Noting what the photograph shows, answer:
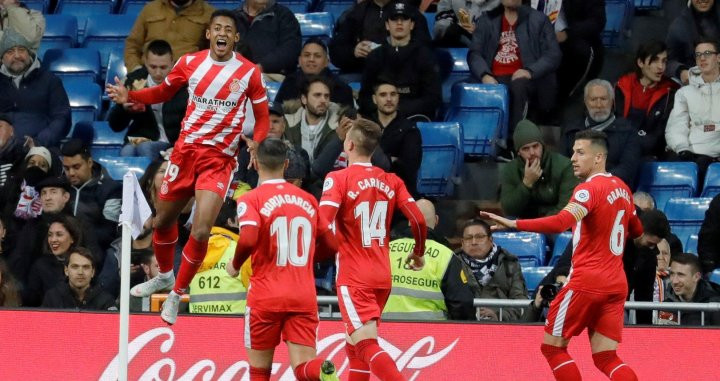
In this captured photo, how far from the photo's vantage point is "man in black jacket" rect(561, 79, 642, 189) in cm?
1357

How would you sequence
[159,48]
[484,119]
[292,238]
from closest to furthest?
[292,238]
[159,48]
[484,119]

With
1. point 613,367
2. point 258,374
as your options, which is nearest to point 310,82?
point 258,374

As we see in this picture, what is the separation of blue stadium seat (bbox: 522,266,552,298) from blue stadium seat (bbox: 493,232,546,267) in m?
0.33

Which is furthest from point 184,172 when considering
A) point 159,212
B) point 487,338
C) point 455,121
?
point 455,121

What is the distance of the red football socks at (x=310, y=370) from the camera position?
9219 millimetres

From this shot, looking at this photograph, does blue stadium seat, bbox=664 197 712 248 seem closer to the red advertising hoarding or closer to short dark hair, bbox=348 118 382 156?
the red advertising hoarding

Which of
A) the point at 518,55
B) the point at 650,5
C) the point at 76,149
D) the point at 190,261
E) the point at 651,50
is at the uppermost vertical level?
the point at 650,5

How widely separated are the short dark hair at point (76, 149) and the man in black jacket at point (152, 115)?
422 mm

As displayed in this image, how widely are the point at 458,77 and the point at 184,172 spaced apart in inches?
223

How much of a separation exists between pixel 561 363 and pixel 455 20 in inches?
239

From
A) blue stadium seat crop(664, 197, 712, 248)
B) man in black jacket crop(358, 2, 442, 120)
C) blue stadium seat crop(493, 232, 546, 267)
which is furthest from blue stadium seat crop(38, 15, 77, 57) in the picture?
blue stadium seat crop(664, 197, 712, 248)

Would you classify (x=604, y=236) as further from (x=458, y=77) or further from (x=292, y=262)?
(x=458, y=77)

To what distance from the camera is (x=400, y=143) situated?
1338 centimetres

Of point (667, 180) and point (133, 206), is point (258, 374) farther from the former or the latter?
point (667, 180)
